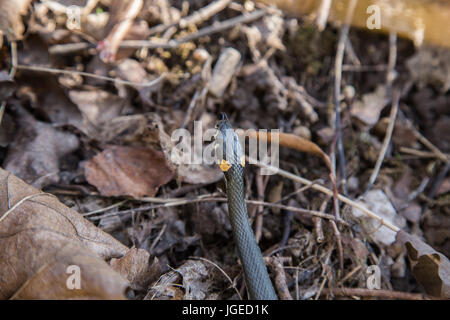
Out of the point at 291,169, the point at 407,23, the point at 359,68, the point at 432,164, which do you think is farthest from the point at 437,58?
the point at 291,169

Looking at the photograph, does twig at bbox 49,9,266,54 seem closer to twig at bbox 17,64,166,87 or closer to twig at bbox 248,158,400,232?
twig at bbox 17,64,166,87

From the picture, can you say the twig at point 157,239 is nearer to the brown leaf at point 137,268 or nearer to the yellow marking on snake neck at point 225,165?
the brown leaf at point 137,268

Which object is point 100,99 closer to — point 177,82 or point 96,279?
point 177,82

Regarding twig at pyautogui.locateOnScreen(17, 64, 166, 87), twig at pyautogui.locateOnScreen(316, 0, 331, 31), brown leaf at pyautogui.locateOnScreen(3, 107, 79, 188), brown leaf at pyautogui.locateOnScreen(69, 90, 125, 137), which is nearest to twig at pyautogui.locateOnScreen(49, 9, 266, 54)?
twig at pyautogui.locateOnScreen(17, 64, 166, 87)

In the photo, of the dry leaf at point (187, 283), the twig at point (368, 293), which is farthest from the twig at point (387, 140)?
the dry leaf at point (187, 283)

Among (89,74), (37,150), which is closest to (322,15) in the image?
(89,74)
